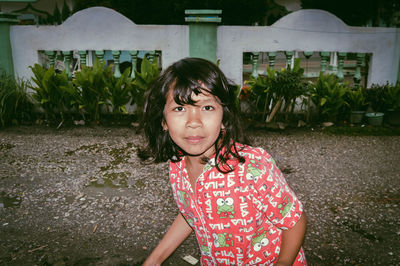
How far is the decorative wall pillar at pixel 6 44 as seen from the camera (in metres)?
5.01

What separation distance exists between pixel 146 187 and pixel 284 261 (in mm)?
1990

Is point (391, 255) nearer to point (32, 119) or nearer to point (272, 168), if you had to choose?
point (272, 168)

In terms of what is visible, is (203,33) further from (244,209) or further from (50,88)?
(244,209)

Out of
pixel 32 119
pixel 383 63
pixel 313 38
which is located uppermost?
pixel 313 38

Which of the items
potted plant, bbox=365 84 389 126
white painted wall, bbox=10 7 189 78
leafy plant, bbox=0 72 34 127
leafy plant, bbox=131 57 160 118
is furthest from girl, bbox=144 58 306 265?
potted plant, bbox=365 84 389 126

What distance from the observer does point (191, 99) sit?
1.38 meters

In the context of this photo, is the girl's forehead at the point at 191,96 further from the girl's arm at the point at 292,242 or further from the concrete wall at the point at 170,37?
the concrete wall at the point at 170,37

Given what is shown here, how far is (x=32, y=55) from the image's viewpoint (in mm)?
5102

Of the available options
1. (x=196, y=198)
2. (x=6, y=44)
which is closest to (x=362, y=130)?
(x=196, y=198)

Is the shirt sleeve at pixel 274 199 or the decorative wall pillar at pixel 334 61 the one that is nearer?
the shirt sleeve at pixel 274 199

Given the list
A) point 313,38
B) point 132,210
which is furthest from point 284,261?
point 313,38

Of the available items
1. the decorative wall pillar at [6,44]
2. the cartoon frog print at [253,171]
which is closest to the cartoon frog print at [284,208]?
the cartoon frog print at [253,171]

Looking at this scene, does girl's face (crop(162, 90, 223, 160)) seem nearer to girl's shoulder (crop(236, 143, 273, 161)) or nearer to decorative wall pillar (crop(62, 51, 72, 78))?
girl's shoulder (crop(236, 143, 273, 161))

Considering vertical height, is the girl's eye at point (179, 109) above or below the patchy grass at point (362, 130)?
above
